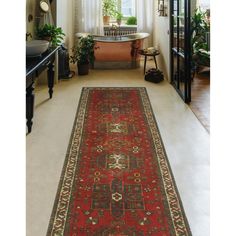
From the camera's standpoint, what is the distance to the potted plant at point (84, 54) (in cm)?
698

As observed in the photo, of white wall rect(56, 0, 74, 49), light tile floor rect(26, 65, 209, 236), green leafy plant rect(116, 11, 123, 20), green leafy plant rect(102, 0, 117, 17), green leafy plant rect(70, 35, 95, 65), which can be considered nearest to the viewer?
light tile floor rect(26, 65, 209, 236)

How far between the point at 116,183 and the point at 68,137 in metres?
1.20

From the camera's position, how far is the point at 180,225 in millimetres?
2092

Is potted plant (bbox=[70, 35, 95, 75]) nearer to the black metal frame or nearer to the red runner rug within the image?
the black metal frame

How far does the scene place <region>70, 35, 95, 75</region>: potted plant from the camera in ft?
22.9

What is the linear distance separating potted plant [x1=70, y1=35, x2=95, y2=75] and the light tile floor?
0.97m

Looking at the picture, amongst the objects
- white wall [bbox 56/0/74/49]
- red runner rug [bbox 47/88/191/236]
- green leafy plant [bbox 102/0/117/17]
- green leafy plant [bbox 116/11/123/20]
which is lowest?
red runner rug [bbox 47/88/191/236]

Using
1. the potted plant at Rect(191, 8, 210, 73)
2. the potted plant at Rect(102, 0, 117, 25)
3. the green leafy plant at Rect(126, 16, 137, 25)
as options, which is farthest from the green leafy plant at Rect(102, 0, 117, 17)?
the potted plant at Rect(191, 8, 210, 73)

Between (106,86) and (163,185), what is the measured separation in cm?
375

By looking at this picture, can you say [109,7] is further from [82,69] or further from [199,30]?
[199,30]

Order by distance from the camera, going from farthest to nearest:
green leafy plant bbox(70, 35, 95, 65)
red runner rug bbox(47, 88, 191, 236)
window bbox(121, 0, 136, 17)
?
window bbox(121, 0, 136, 17), green leafy plant bbox(70, 35, 95, 65), red runner rug bbox(47, 88, 191, 236)

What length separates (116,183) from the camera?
8.77 ft

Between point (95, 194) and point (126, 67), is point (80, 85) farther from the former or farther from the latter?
point (95, 194)

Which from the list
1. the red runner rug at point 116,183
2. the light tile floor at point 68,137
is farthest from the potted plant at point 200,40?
the red runner rug at point 116,183
